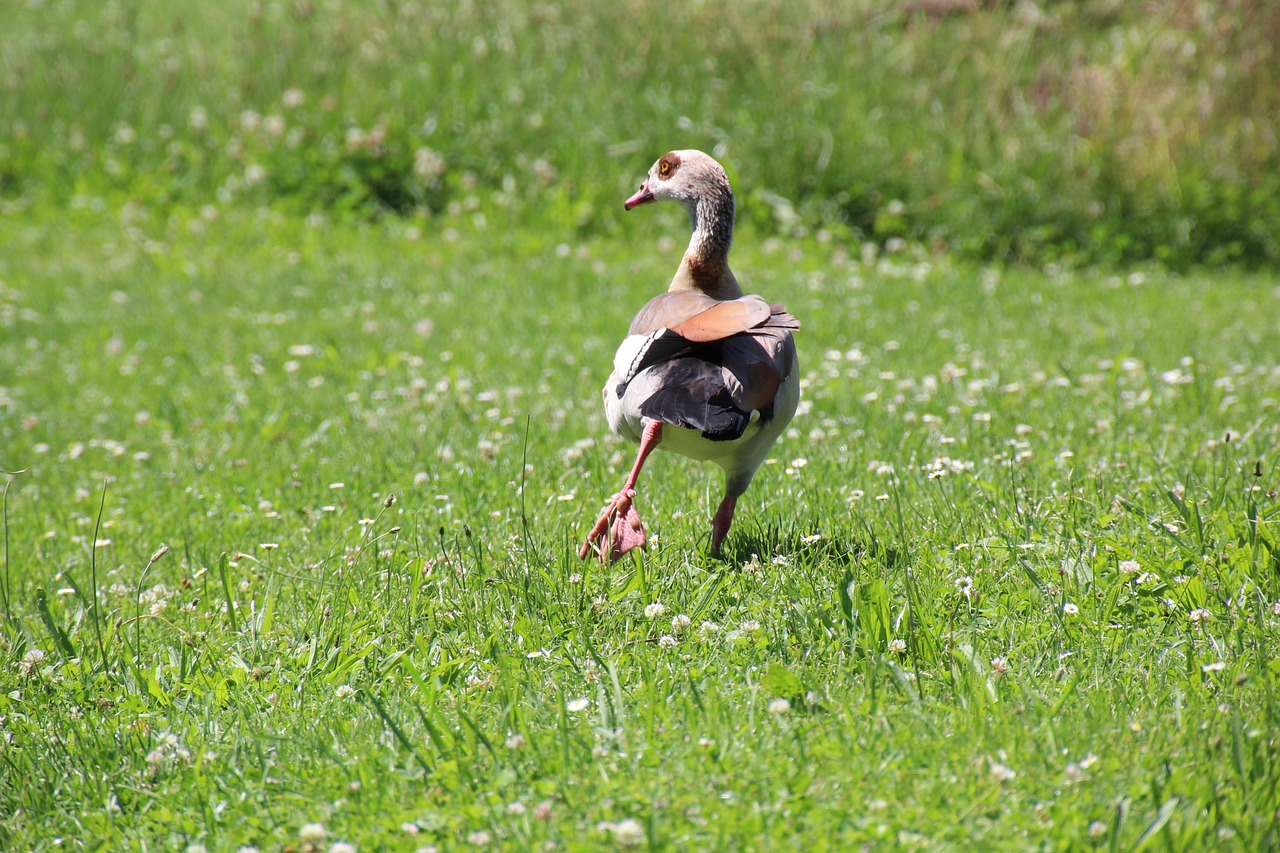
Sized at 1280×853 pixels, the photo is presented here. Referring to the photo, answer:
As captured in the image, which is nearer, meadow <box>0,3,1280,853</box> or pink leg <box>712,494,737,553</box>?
meadow <box>0,3,1280,853</box>

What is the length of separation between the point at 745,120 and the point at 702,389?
8045 mm

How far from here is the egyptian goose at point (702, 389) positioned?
3.39 meters

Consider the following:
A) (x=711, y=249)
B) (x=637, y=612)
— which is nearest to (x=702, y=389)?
(x=637, y=612)

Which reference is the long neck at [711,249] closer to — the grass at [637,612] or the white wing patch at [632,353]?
the white wing patch at [632,353]

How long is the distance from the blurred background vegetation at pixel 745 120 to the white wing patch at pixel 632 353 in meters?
6.70

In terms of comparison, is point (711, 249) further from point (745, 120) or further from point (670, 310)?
point (745, 120)

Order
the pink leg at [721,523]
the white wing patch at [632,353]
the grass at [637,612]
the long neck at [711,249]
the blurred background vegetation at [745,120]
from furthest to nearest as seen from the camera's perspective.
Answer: the blurred background vegetation at [745,120]
the long neck at [711,249]
the pink leg at [721,523]
the white wing patch at [632,353]
the grass at [637,612]

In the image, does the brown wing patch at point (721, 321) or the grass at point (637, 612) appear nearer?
the grass at point (637, 612)

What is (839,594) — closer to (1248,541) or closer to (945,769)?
(945,769)

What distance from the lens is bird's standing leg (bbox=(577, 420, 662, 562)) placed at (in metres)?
3.58

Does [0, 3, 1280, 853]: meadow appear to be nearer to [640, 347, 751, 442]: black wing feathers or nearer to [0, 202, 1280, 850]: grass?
[0, 202, 1280, 850]: grass

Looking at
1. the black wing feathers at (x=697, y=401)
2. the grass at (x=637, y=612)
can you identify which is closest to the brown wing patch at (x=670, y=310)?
the black wing feathers at (x=697, y=401)

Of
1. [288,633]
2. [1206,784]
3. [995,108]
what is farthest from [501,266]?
[1206,784]

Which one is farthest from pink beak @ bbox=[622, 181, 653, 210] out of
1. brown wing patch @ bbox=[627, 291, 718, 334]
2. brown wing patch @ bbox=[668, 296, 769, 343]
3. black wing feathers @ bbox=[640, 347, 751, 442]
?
black wing feathers @ bbox=[640, 347, 751, 442]
